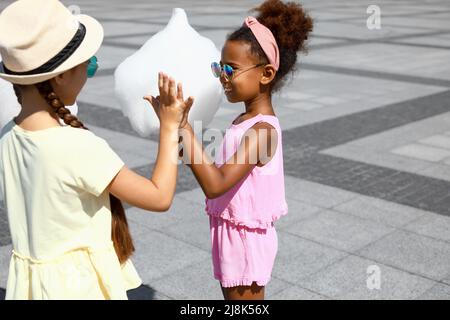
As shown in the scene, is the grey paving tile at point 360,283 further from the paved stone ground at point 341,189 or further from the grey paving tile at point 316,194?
the grey paving tile at point 316,194

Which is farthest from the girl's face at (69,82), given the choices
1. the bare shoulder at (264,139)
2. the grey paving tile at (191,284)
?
the grey paving tile at (191,284)

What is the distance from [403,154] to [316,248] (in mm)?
2844

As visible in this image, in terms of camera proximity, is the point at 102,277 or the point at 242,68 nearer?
the point at 102,277

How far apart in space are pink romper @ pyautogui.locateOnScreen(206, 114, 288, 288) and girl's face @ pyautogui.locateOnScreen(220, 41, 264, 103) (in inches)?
6.0

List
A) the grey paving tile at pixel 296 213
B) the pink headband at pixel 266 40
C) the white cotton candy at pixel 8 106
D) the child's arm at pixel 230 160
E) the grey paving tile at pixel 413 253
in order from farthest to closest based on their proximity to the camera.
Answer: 1. the grey paving tile at pixel 296 213
2. the grey paving tile at pixel 413 253
3. the white cotton candy at pixel 8 106
4. the pink headband at pixel 266 40
5. the child's arm at pixel 230 160

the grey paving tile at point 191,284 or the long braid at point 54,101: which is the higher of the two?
the long braid at point 54,101

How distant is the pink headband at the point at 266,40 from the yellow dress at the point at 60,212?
2.71 ft

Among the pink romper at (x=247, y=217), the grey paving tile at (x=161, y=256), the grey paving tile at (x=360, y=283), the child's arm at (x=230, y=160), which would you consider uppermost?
the child's arm at (x=230, y=160)

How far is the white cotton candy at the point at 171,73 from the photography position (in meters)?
2.16

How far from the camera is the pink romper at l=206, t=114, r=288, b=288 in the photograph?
254 centimetres

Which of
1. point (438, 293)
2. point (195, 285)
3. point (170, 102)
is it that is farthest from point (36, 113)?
point (438, 293)

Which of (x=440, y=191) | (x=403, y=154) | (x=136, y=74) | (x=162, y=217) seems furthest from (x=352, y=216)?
(x=136, y=74)

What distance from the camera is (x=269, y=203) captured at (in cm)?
260

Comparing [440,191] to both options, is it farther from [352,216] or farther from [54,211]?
[54,211]
